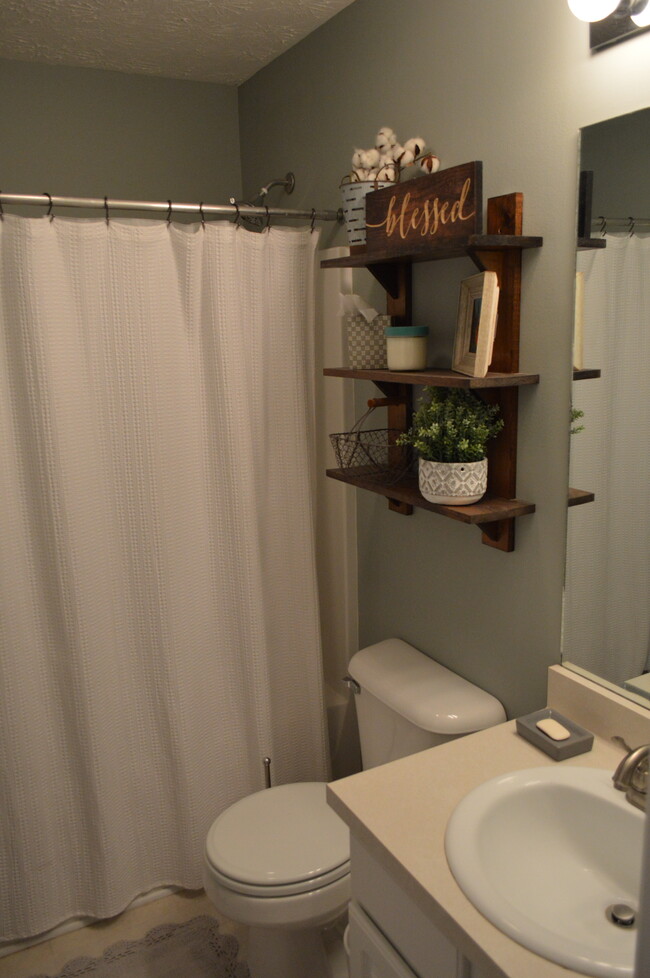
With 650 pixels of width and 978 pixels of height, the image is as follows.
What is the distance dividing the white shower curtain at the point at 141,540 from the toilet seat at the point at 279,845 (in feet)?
0.98

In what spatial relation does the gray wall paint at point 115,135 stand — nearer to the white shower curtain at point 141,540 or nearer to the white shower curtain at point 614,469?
the white shower curtain at point 141,540

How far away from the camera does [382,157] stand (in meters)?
1.65

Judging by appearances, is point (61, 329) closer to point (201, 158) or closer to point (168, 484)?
point (168, 484)

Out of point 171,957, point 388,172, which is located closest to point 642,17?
point 388,172

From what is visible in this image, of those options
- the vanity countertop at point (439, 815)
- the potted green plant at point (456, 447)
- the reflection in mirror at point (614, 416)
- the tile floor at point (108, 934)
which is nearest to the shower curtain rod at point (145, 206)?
the potted green plant at point (456, 447)

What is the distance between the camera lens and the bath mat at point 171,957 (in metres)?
1.86

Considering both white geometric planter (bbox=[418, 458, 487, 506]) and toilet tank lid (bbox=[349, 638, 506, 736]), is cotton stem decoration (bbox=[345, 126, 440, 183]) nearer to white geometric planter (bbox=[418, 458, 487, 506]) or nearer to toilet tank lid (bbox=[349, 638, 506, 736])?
white geometric planter (bbox=[418, 458, 487, 506])

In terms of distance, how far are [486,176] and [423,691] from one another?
1.09 metres

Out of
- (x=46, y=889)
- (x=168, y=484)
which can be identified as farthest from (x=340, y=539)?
(x=46, y=889)

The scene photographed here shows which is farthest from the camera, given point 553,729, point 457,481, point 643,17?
point 457,481

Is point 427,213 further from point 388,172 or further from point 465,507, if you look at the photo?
point 465,507

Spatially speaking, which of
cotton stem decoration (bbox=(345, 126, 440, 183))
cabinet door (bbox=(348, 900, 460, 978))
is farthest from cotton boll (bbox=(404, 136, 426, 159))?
cabinet door (bbox=(348, 900, 460, 978))

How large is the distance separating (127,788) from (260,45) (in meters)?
2.06

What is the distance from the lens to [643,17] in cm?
109
